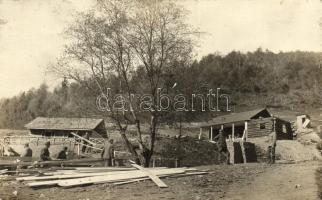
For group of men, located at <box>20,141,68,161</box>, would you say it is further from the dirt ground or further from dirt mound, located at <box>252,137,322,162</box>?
dirt mound, located at <box>252,137,322,162</box>

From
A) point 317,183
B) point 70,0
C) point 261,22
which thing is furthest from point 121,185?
point 261,22

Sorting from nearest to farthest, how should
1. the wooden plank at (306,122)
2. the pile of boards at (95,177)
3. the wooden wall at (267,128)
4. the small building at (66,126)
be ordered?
the pile of boards at (95,177) → the wooden plank at (306,122) → the wooden wall at (267,128) → the small building at (66,126)

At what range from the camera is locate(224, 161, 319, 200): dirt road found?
353 inches

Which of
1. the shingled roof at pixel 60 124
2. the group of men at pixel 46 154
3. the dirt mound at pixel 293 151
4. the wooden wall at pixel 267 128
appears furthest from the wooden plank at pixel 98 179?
the shingled roof at pixel 60 124

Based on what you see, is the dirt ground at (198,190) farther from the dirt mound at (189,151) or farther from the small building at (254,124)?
the small building at (254,124)

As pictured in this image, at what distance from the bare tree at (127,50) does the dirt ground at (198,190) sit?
719 centimetres

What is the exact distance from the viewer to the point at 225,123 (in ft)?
117

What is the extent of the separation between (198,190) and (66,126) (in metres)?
27.2

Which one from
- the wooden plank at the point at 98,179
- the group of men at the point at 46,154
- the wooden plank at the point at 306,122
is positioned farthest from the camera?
the wooden plank at the point at 306,122

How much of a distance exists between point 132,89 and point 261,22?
22.0ft

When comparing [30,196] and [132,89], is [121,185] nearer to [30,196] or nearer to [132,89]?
[30,196]

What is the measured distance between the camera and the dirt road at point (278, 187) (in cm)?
896

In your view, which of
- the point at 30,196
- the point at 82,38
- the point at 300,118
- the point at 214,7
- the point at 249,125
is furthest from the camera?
the point at 249,125

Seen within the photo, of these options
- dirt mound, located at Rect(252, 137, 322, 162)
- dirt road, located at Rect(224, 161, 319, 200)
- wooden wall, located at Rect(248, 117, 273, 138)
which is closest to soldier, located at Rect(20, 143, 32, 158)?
dirt road, located at Rect(224, 161, 319, 200)
